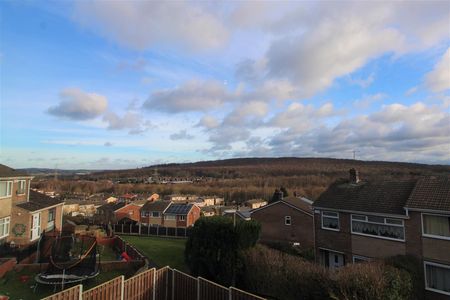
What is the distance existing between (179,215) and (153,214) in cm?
557

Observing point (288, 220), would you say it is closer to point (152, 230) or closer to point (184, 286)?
point (152, 230)

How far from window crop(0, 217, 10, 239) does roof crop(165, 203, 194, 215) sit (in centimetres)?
3824

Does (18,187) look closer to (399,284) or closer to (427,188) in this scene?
(399,284)

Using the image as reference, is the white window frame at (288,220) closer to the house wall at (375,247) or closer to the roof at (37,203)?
the house wall at (375,247)

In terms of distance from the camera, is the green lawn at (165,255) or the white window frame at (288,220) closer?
the green lawn at (165,255)

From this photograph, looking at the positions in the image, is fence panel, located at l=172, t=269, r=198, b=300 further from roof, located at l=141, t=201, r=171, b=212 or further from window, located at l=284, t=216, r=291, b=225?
roof, located at l=141, t=201, r=171, b=212

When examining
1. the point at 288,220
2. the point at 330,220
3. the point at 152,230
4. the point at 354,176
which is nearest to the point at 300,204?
the point at 288,220

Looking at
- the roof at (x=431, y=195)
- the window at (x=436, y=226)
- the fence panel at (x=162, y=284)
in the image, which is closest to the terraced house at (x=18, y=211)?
the fence panel at (x=162, y=284)

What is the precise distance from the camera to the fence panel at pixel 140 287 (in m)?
11.8

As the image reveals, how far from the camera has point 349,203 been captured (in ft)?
74.9

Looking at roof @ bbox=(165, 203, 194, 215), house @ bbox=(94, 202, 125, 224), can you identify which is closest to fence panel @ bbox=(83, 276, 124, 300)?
roof @ bbox=(165, 203, 194, 215)

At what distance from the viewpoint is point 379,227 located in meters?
20.8

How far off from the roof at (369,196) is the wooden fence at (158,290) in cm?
1313

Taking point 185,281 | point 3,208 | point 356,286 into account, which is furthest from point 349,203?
point 3,208
